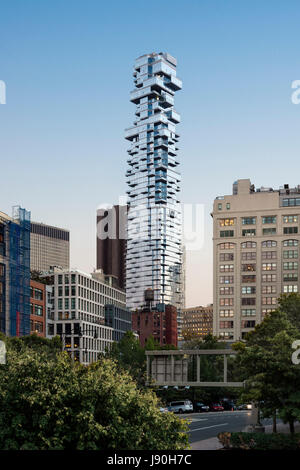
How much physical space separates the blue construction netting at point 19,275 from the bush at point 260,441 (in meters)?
81.4

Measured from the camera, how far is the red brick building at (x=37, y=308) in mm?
148000

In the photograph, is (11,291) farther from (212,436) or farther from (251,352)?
(251,352)

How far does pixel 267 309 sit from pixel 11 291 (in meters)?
92.9

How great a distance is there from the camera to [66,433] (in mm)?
20359

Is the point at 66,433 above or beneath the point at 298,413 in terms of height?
above

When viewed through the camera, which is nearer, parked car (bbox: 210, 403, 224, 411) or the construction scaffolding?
parked car (bbox: 210, 403, 224, 411)

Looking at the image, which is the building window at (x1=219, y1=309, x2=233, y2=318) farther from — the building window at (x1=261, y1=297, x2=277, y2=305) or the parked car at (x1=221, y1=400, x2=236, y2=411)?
the parked car at (x1=221, y1=400, x2=236, y2=411)

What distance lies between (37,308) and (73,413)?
441 ft

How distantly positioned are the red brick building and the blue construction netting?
12.7m

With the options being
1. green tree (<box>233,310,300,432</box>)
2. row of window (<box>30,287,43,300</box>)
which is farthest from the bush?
row of window (<box>30,287,43,300</box>)

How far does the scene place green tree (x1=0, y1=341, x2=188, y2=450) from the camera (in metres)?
20.1

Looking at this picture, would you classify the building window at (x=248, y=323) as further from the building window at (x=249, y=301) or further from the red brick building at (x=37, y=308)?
the red brick building at (x=37, y=308)

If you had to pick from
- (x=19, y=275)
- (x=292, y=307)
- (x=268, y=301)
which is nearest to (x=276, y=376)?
(x=292, y=307)
